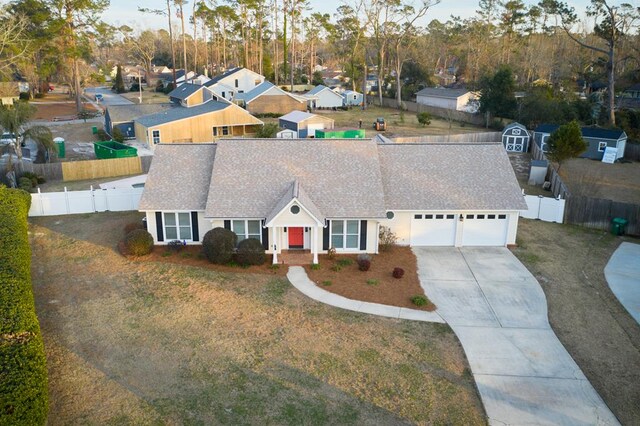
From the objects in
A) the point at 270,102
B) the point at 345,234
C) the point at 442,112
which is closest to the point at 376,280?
the point at 345,234

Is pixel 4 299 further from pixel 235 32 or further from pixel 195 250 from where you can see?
pixel 235 32

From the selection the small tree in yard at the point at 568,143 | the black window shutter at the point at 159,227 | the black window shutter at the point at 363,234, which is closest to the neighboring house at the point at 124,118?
the black window shutter at the point at 159,227

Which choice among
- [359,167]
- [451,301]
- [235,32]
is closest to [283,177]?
[359,167]

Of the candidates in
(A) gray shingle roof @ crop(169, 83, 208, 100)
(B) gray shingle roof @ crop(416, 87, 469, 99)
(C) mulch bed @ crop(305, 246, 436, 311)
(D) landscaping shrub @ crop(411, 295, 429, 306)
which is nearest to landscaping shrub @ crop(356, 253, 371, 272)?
(C) mulch bed @ crop(305, 246, 436, 311)

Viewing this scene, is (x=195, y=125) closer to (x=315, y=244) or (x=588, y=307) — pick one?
(x=315, y=244)

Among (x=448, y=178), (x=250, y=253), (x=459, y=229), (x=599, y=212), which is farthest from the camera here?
(x=599, y=212)
